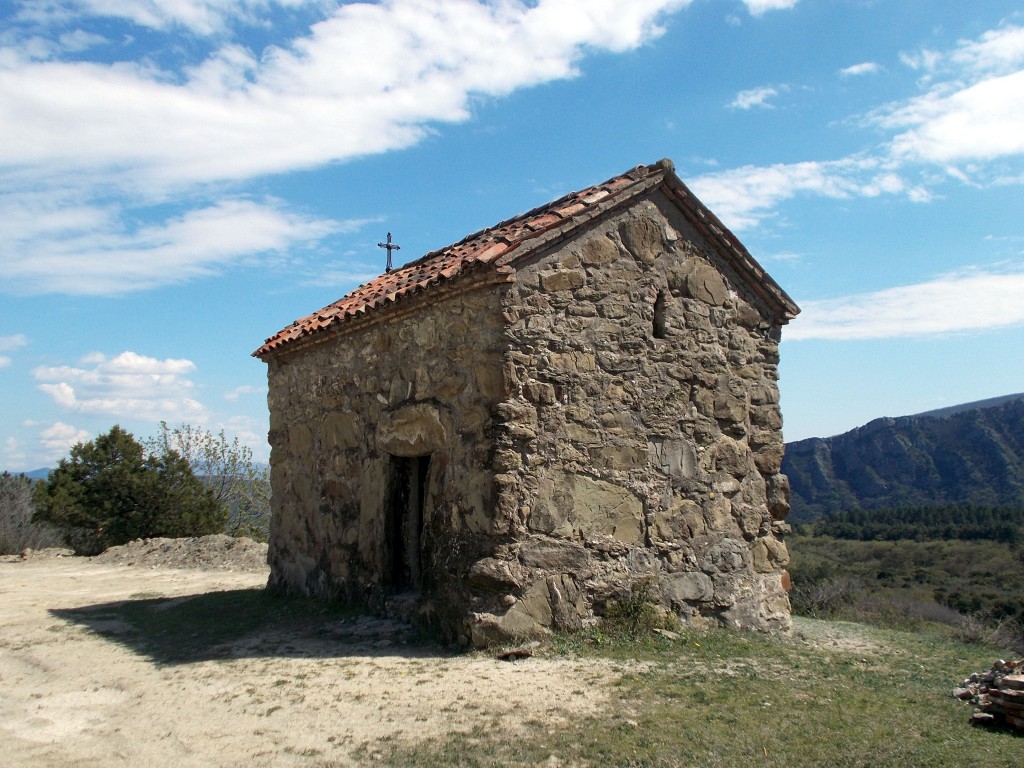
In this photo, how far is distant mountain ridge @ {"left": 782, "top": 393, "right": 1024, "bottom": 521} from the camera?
4225 centimetres

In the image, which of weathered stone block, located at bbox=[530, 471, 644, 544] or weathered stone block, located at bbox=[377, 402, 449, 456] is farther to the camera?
weathered stone block, located at bbox=[377, 402, 449, 456]

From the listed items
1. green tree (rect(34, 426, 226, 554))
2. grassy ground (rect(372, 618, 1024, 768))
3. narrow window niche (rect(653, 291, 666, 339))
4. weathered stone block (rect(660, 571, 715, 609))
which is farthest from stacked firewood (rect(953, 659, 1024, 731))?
green tree (rect(34, 426, 226, 554))

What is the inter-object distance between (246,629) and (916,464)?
44744mm

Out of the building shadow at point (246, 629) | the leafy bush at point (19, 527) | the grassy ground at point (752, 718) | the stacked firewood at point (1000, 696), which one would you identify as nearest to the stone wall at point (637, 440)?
the grassy ground at point (752, 718)

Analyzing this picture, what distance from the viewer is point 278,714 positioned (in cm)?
545

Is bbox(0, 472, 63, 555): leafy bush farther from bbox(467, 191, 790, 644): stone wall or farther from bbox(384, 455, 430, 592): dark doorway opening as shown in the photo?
bbox(467, 191, 790, 644): stone wall

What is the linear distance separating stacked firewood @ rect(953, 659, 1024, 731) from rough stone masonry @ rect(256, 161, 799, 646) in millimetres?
2390

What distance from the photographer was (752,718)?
523cm

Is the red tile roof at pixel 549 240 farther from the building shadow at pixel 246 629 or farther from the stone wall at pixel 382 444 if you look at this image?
the building shadow at pixel 246 629

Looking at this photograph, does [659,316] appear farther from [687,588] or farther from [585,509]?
[687,588]

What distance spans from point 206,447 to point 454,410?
19.4 meters

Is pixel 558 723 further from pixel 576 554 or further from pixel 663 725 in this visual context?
pixel 576 554

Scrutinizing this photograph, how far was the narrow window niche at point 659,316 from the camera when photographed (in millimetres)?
7891

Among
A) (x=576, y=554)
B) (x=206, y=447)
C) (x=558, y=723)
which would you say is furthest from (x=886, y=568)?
(x=558, y=723)
